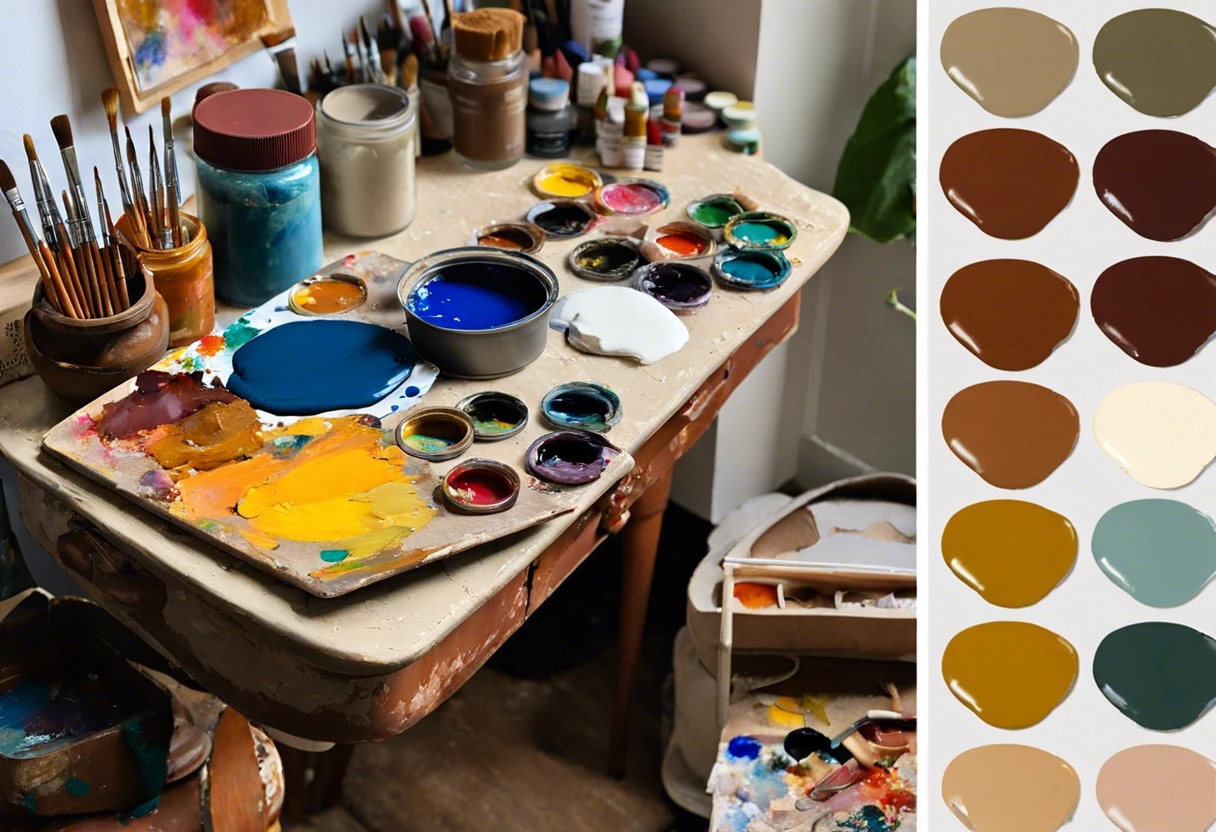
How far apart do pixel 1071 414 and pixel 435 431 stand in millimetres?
520

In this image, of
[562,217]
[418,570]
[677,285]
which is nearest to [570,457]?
[418,570]

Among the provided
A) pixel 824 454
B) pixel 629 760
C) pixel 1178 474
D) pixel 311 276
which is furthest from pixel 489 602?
pixel 824 454

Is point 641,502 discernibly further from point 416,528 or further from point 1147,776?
point 1147,776

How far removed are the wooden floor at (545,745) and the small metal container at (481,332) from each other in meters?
0.80

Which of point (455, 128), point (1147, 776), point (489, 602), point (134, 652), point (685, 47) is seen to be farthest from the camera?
point (685, 47)

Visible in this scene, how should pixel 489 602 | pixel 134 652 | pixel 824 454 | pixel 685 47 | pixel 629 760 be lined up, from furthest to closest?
pixel 824 454, pixel 629 760, pixel 685 47, pixel 134 652, pixel 489 602

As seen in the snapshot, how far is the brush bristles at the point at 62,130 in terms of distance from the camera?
993 mm

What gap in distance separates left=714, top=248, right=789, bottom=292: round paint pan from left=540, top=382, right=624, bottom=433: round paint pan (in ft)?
0.74

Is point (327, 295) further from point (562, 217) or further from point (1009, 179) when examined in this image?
point (1009, 179)

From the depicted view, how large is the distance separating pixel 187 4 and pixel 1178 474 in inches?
40.2

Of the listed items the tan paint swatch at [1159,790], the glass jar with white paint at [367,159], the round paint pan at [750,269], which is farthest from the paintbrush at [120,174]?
the tan paint swatch at [1159,790]

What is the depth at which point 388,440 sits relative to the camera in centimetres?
105

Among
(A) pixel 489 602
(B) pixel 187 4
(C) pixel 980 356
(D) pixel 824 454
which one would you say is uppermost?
(B) pixel 187 4

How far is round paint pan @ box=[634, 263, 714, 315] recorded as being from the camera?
1237 millimetres
